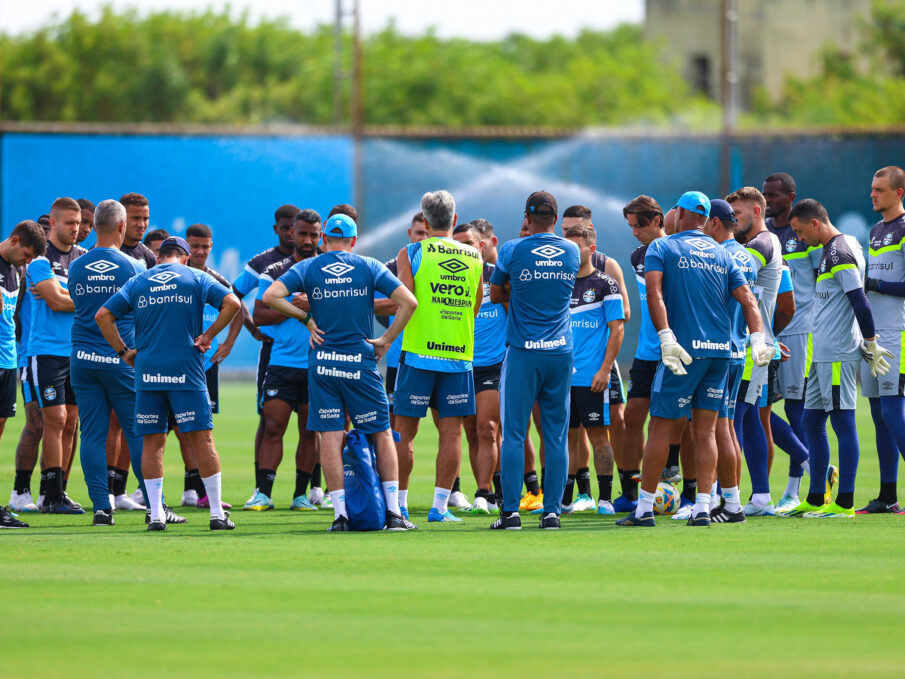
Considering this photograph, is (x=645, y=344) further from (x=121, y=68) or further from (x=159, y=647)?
(x=121, y=68)

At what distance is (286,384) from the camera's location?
1245cm

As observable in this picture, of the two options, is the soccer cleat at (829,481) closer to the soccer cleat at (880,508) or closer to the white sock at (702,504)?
the soccer cleat at (880,508)

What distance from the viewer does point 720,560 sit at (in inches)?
337

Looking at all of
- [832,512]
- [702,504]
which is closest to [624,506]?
[702,504]

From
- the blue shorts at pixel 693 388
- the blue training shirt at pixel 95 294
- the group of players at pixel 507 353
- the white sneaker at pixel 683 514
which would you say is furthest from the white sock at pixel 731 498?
the blue training shirt at pixel 95 294

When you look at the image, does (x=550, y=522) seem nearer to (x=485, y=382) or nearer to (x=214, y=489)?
(x=485, y=382)

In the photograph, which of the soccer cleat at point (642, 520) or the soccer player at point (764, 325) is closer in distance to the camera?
the soccer cleat at point (642, 520)

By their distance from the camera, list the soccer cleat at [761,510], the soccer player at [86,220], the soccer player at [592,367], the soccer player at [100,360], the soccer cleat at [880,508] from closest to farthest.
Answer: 1. the soccer player at [100,360]
2. the soccer cleat at [880,508]
3. the soccer cleat at [761,510]
4. the soccer player at [592,367]
5. the soccer player at [86,220]

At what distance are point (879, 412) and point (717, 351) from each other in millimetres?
2063

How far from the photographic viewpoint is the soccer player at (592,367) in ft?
38.0

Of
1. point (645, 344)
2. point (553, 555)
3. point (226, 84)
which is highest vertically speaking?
point (226, 84)

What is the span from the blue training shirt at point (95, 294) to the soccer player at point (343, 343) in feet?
4.22

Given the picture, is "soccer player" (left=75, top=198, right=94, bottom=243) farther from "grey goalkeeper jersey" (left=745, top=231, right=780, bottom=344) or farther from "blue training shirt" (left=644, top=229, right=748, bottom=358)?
"grey goalkeeper jersey" (left=745, top=231, right=780, bottom=344)

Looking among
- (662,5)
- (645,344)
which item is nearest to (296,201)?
(645,344)
